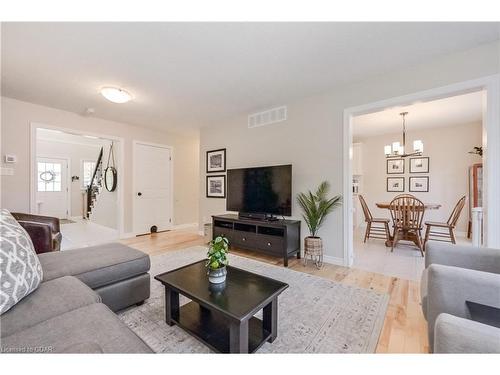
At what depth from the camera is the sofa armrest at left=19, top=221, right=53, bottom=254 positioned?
241 centimetres

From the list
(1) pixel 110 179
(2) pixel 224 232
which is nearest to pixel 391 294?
(2) pixel 224 232

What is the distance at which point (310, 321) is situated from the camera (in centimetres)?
Result: 164

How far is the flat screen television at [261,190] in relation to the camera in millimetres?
3090

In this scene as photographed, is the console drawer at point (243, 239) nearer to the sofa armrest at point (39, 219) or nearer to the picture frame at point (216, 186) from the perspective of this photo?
the picture frame at point (216, 186)

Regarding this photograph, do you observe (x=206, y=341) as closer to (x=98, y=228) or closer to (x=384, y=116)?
(x=384, y=116)

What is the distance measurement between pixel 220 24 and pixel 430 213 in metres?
5.57

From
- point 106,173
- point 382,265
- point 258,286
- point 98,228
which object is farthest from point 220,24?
point 98,228

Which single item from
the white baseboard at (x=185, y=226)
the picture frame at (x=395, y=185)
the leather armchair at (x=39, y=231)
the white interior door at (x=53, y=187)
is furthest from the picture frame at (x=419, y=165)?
the white interior door at (x=53, y=187)

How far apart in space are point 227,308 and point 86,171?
808 cm

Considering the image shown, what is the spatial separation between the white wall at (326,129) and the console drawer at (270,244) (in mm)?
527

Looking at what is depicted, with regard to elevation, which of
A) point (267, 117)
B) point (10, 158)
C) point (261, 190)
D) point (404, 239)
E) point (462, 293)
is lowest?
point (404, 239)

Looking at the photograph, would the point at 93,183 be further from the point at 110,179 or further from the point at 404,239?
the point at 404,239

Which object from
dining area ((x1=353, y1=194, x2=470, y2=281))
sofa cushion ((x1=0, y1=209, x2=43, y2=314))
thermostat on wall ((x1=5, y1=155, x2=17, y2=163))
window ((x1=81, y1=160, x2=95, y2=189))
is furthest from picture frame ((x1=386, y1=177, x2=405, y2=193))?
window ((x1=81, y1=160, x2=95, y2=189))
